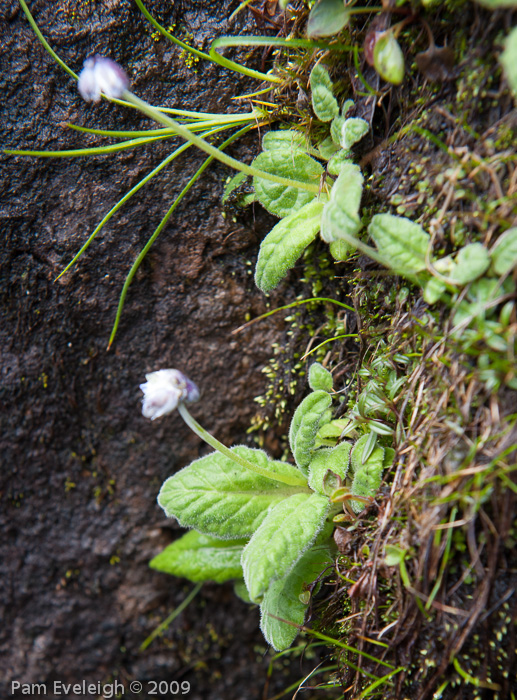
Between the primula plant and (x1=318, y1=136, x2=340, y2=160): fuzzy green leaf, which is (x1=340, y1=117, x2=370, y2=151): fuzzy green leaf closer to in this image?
(x1=318, y1=136, x2=340, y2=160): fuzzy green leaf

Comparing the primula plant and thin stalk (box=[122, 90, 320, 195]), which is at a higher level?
thin stalk (box=[122, 90, 320, 195])

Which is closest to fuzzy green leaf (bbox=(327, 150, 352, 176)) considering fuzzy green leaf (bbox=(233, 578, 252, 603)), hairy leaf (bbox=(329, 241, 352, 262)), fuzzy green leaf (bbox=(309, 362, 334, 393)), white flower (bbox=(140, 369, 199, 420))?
hairy leaf (bbox=(329, 241, 352, 262))

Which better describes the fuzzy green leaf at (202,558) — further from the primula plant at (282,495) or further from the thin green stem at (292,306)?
the thin green stem at (292,306)

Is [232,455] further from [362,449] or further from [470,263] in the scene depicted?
[470,263]

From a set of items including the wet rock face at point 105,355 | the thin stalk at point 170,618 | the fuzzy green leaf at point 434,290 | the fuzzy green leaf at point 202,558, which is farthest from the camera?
the thin stalk at point 170,618

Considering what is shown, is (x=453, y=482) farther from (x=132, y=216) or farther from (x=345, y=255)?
(x=132, y=216)

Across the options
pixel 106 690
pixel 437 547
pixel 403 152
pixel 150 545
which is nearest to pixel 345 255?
pixel 403 152

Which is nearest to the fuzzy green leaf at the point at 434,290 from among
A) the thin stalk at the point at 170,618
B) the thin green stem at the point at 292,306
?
the thin green stem at the point at 292,306
